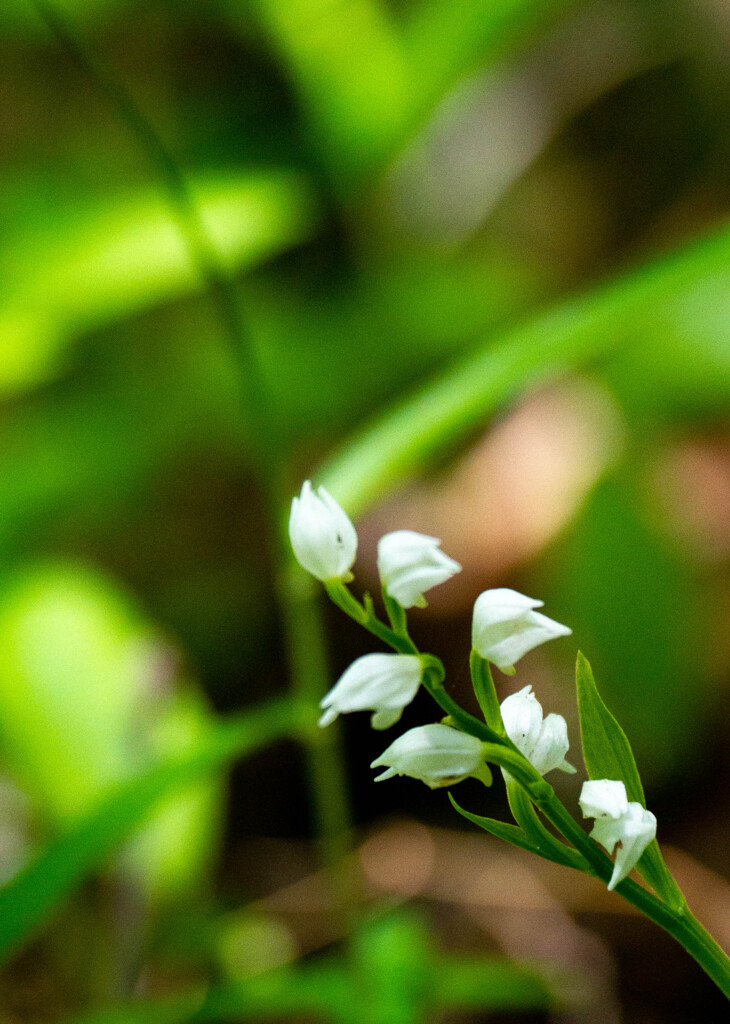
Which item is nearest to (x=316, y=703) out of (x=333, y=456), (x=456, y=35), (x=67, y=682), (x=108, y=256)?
(x=67, y=682)

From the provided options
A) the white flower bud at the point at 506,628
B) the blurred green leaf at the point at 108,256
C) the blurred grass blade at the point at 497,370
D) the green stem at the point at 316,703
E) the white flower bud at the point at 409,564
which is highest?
the blurred green leaf at the point at 108,256

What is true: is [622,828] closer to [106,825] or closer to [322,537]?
[322,537]

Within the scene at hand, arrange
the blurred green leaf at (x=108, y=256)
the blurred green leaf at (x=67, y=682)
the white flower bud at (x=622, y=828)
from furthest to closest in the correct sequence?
1. the blurred green leaf at (x=108, y=256)
2. the blurred green leaf at (x=67, y=682)
3. the white flower bud at (x=622, y=828)

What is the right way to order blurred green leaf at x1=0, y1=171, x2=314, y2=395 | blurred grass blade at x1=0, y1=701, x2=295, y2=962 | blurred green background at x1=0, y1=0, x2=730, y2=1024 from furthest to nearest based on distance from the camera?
blurred green leaf at x1=0, y1=171, x2=314, y2=395 → blurred green background at x1=0, y1=0, x2=730, y2=1024 → blurred grass blade at x1=0, y1=701, x2=295, y2=962

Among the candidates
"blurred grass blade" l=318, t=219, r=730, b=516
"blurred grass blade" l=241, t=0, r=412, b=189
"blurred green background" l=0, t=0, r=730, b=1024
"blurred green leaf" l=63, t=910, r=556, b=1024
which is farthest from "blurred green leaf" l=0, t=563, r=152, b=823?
"blurred grass blade" l=241, t=0, r=412, b=189

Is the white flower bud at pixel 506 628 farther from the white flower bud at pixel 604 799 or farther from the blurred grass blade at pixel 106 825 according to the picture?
the blurred grass blade at pixel 106 825

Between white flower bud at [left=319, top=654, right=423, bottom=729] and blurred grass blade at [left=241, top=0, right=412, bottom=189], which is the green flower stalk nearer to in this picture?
white flower bud at [left=319, top=654, right=423, bottom=729]

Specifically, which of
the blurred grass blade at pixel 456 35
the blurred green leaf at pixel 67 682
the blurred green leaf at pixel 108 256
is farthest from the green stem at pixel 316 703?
the blurred grass blade at pixel 456 35
